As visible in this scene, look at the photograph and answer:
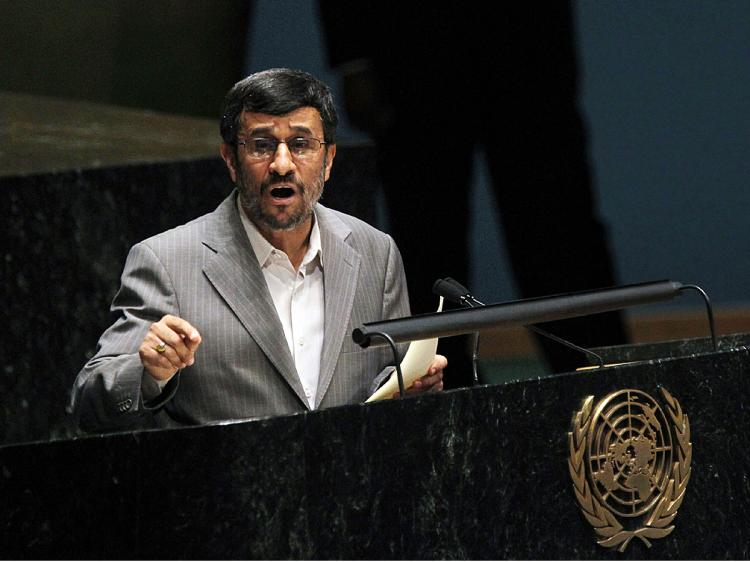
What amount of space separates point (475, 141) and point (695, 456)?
2.37m

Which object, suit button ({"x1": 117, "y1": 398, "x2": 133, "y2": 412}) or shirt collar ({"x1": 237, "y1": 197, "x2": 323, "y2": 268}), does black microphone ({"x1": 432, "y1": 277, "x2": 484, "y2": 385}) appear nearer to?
shirt collar ({"x1": 237, "y1": 197, "x2": 323, "y2": 268})

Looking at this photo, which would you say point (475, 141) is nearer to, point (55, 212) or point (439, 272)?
point (439, 272)

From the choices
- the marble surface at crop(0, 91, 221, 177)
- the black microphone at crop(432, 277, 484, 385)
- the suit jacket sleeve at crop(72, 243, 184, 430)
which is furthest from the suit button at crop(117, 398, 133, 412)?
the marble surface at crop(0, 91, 221, 177)

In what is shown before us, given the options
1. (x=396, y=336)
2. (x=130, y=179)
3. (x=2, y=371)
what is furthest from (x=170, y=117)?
(x=396, y=336)

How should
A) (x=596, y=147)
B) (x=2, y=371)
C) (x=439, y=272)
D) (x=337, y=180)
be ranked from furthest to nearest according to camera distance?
(x=596, y=147)
(x=439, y=272)
(x=337, y=180)
(x=2, y=371)

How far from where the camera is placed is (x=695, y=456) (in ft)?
6.78

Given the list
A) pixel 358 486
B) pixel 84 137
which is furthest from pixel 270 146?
pixel 84 137

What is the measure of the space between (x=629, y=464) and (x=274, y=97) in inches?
32.9

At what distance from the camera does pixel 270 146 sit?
2330mm

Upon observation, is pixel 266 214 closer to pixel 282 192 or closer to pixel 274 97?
pixel 282 192

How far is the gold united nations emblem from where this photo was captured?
6.47 ft

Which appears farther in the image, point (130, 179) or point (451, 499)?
point (130, 179)

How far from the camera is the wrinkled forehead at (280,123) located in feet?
7.63

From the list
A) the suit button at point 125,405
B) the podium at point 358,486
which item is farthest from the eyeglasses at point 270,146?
the podium at point 358,486
